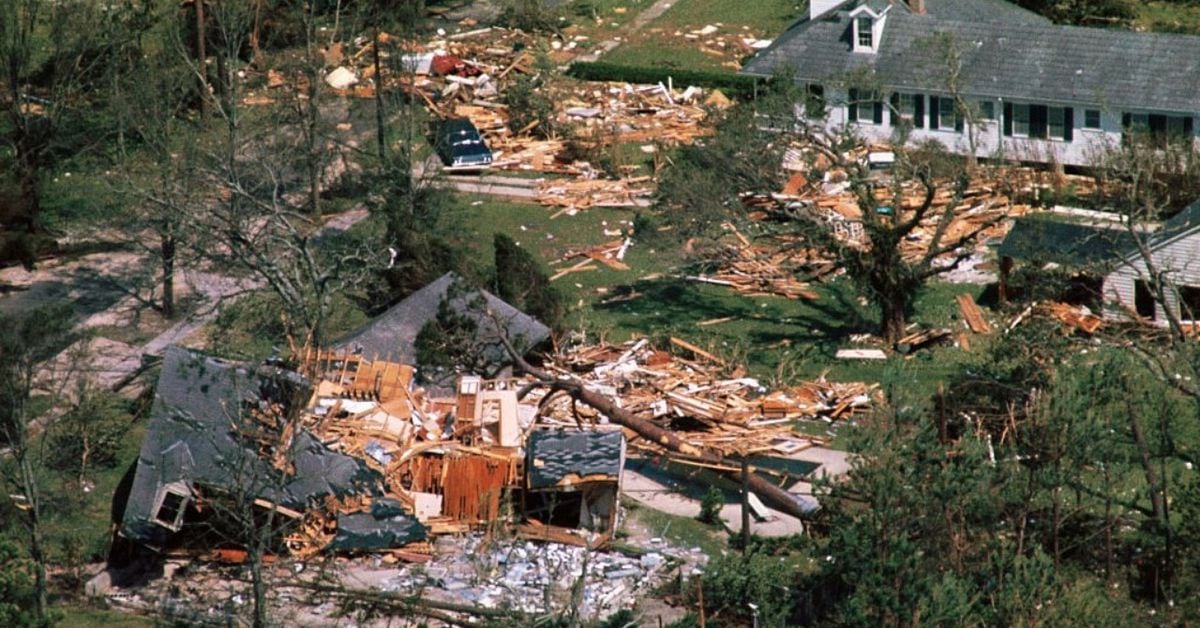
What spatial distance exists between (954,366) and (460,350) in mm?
9525

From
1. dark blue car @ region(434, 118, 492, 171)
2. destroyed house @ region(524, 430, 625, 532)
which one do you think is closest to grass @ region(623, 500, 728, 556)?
destroyed house @ region(524, 430, 625, 532)

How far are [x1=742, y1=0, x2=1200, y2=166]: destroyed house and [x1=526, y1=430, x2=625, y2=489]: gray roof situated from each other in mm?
16372

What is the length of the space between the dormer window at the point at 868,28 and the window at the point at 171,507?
26245 mm

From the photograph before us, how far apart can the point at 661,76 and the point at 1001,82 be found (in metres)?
10.8

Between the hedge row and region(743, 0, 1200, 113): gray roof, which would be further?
the hedge row

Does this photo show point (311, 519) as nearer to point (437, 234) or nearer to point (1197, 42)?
point (437, 234)

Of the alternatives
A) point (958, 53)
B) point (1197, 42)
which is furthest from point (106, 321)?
point (1197, 42)

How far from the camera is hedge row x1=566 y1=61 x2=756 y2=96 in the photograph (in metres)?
56.4

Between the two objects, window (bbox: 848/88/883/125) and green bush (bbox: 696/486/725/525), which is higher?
window (bbox: 848/88/883/125)

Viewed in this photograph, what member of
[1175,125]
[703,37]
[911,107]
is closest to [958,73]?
[911,107]

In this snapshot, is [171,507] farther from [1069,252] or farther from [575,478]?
[1069,252]

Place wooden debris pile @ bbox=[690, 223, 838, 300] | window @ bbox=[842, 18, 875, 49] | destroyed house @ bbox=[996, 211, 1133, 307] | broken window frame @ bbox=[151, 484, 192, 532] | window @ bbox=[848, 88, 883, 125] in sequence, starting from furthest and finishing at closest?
1. window @ bbox=[842, 18, 875, 49]
2. window @ bbox=[848, 88, 883, 125]
3. wooden debris pile @ bbox=[690, 223, 838, 300]
4. destroyed house @ bbox=[996, 211, 1133, 307]
5. broken window frame @ bbox=[151, 484, 192, 532]

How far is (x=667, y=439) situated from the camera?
35.3 metres

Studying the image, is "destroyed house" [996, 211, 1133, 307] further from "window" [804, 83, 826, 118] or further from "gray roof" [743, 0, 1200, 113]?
"window" [804, 83, 826, 118]
